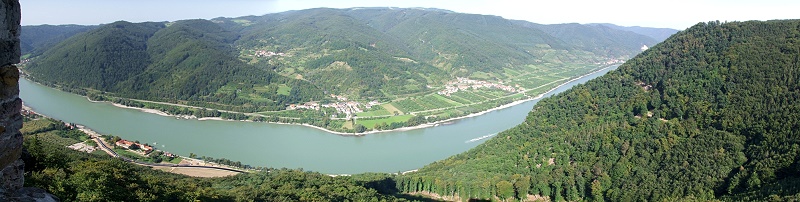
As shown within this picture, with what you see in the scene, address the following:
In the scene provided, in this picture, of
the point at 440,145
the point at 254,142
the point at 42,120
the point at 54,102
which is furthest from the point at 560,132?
the point at 54,102

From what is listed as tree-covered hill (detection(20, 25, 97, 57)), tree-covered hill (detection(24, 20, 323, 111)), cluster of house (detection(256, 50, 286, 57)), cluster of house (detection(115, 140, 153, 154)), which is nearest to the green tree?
cluster of house (detection(115, 140, 153, 154))

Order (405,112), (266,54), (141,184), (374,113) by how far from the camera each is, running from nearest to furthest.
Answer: (141,184)
(374,113)
(405,112)
(266,54)

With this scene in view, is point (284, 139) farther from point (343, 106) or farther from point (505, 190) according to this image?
point (505, 190)

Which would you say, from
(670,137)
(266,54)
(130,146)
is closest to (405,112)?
(130,146)

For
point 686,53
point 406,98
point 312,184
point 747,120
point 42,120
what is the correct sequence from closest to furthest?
point 312,184 → point 747,120 → point 686,53 → point 42,120 → point 406,98

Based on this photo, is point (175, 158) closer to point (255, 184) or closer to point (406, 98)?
point (255, 184)

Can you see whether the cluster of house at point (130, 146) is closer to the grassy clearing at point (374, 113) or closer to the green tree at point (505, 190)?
the grassy clearing at point (374, 113)
